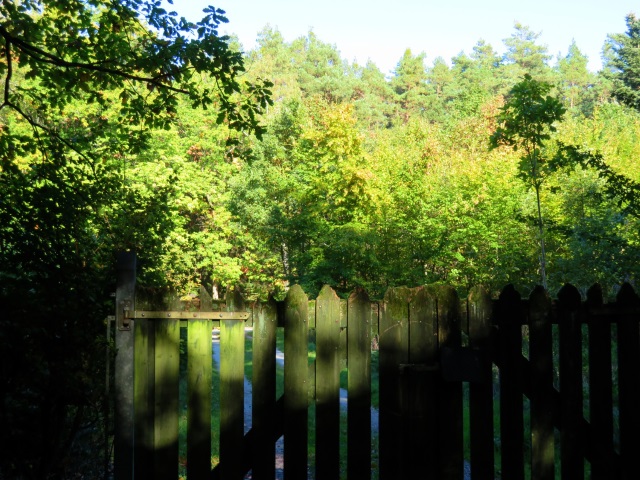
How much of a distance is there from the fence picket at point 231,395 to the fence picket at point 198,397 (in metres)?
0.09

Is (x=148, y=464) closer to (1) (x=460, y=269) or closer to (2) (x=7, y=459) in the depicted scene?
(2) (x=7, y=459)

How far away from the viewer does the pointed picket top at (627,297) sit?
4574mm

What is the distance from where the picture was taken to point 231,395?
422cm

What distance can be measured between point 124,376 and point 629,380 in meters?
3.22

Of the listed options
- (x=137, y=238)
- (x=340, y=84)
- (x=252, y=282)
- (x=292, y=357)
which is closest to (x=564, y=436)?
(x=292, y=357)

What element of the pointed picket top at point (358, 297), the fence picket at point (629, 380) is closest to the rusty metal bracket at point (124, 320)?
the pointed picket top at point (358, 297)

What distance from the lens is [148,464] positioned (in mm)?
4199

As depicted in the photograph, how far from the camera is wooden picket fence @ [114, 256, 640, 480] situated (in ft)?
Answer: 13.8

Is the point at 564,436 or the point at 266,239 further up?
the point at 266,239

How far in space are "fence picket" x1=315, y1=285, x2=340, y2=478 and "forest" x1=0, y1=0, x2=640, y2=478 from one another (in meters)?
1.36

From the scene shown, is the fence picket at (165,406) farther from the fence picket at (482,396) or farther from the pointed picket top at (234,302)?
the fence picket at (482,396)

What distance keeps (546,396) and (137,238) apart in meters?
5.58

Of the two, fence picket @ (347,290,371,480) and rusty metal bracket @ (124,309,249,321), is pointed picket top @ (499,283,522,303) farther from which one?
rusty metal bracket @ (124,309,249,321)

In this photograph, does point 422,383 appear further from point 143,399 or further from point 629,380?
point 143,399
